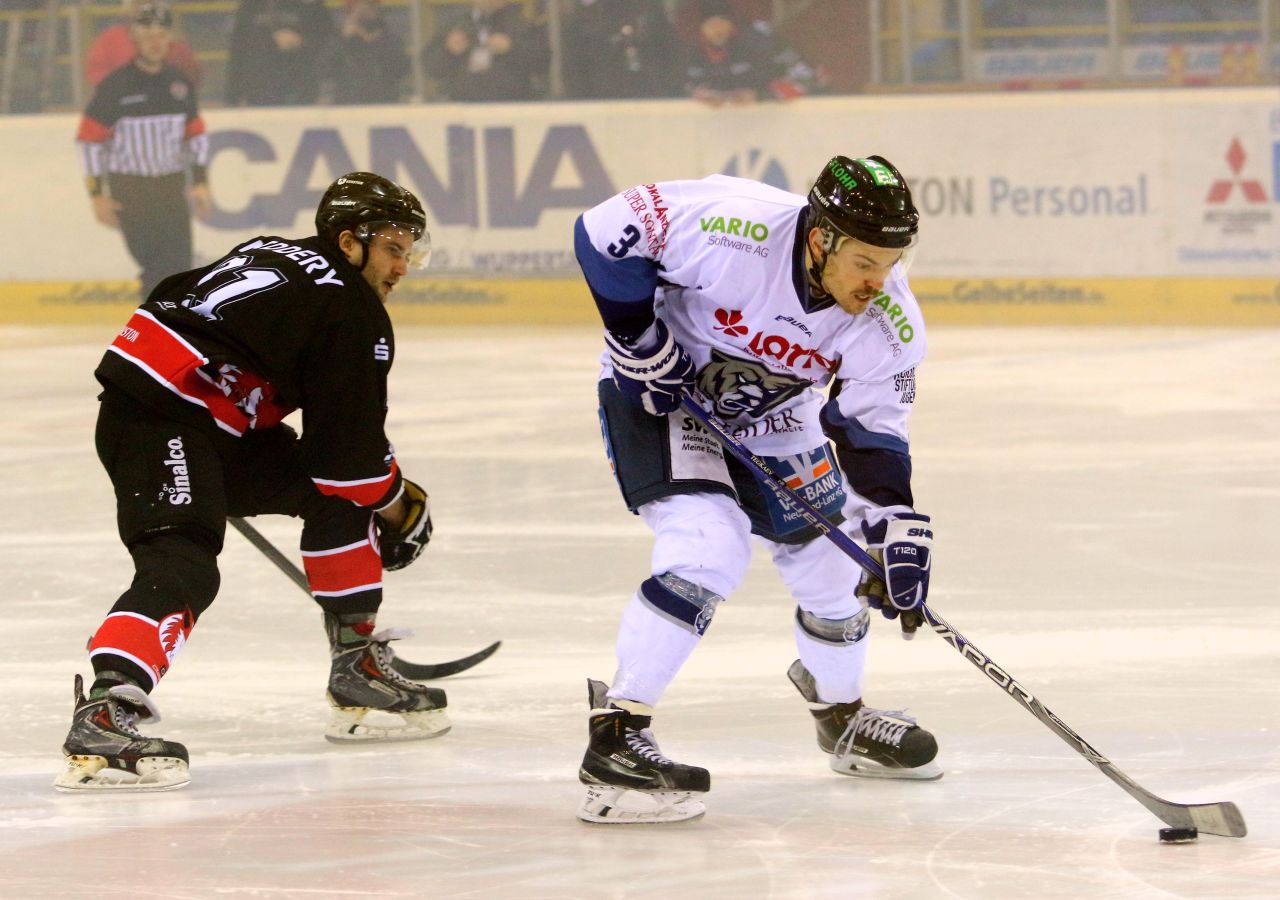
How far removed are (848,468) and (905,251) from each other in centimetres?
34

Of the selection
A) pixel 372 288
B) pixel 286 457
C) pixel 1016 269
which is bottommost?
pixel 1016 269

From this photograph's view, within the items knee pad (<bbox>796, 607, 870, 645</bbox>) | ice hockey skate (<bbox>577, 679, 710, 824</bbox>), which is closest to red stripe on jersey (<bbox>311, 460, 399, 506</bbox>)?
ice hockey skate (<bbox>577, 679, 710, 824</bbox>)

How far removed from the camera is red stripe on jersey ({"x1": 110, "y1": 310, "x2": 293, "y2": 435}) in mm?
3184

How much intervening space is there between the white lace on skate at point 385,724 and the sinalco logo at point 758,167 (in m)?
6.96

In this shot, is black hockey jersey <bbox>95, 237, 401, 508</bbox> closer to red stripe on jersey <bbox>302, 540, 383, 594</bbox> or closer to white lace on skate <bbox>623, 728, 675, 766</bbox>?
red stripe on jersey <bbox>302, 540, 383, 594</bbox>

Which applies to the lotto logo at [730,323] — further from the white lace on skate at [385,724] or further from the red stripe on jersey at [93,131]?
the red stripe on jersey at [93,131]

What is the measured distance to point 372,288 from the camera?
330cm

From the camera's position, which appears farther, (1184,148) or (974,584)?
(1184,148)

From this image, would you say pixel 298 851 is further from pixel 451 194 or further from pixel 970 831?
pixel 451 194

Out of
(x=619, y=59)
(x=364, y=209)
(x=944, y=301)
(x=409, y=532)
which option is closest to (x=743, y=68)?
(x=619, y=59)

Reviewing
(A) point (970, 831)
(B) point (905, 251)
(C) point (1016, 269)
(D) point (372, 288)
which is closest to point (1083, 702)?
(A) point (970, 831)

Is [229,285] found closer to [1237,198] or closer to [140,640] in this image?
[140,640]

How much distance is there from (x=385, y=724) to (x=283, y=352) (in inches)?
28.0

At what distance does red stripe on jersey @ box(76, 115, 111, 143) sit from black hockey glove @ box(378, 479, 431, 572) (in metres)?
7.94
